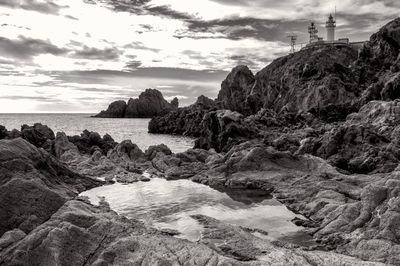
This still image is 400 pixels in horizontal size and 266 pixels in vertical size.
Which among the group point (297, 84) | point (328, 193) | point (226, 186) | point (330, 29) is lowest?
point (226, 186)

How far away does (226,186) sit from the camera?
3175 centimetres

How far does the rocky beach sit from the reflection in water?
3.03 ft

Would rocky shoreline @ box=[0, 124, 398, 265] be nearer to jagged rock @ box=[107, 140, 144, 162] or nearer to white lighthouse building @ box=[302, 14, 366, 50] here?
jagged rock @ box=[107, 140, 144, 162]

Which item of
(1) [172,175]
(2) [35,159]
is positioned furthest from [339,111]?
(2) [35,159]

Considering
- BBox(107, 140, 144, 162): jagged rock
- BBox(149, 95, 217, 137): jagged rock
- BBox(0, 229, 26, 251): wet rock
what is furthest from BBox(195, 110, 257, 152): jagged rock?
BBox(149, 95, 217, 137): jagged rock

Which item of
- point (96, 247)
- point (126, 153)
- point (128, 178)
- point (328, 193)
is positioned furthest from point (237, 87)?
point (96, 247)

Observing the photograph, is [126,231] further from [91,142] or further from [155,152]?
[91,142]

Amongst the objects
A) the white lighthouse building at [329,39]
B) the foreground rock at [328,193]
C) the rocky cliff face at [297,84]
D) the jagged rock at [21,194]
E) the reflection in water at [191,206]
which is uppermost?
the white lighthouse building at [329,39]

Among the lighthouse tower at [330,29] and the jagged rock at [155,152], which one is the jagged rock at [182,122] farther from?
the lighthouse tower at [330,29]

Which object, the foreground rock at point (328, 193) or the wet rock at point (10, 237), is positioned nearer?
the wet rock at point (10, 237)

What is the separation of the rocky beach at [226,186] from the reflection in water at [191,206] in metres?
0.92

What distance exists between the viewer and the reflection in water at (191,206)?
2070 cm

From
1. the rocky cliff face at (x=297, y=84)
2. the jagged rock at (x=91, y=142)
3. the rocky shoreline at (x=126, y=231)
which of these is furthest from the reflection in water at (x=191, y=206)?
the rocky cliff face at (x=297, y=84)

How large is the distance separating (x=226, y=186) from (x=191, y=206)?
7.10 m
